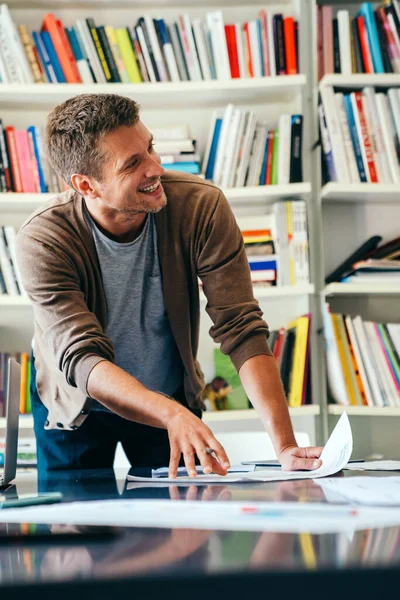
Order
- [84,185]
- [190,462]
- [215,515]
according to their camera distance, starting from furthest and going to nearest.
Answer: [84,185] < [190,462] < [215,515]

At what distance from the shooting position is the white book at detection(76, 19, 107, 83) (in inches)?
112

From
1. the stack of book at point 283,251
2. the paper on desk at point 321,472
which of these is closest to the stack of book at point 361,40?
the stack of book at point 283,251

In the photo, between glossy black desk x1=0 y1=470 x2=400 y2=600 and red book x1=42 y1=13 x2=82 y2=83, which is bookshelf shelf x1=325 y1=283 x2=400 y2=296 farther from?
glossy black desk x1=0 y1=470 x2=400 y2=600

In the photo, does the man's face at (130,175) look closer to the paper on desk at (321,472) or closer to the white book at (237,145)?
the paper on desk at (321,472)

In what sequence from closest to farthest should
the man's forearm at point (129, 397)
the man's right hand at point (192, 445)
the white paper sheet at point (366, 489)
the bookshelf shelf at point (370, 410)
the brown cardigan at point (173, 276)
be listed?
the white paper sheet at point (366, 489), the man's right hand at point (192, 445), the man's forearm at point (129, 397), the brown cardigan at point (173, 276), the bookshelf shelf at point (370, 410)

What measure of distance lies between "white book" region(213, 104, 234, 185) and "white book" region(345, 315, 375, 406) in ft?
2.38

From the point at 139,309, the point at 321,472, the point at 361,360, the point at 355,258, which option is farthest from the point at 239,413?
the point at 321,472

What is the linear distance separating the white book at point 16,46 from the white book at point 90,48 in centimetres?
23

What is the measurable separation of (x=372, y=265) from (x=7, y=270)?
133 cm

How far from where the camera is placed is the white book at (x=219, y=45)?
285 centimetres

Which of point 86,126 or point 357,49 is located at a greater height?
point 357,49

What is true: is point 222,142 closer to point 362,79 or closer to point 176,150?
point 176,150

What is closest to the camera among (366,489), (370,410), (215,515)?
(215,515)

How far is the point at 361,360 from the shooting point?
110 inches
